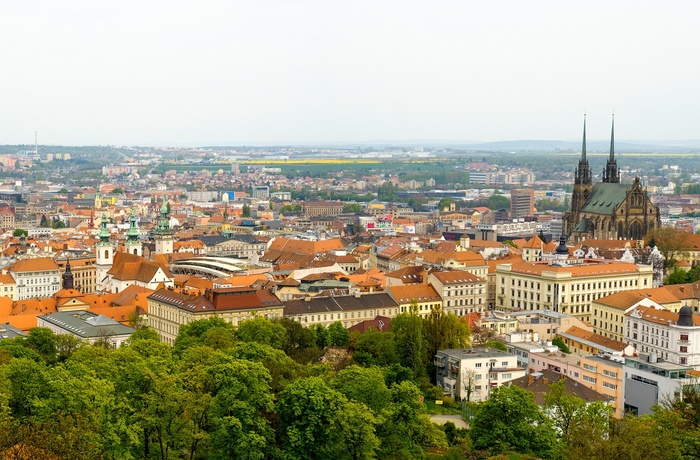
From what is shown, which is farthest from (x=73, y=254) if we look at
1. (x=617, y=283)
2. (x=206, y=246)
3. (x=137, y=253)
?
(x=617, y=283)

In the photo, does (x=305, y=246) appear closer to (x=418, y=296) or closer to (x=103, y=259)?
(x=103, y=259)

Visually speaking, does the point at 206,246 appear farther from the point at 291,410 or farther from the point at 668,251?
the point at 291,410

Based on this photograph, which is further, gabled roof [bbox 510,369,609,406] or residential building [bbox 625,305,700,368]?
residential building [bbox 625,305,700,368]

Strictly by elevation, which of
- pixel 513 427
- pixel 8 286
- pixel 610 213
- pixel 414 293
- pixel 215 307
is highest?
pixel 610 213

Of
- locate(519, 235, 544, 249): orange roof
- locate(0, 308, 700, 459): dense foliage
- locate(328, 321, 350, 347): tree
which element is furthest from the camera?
locate(519, 235, 544, 249): orange roof

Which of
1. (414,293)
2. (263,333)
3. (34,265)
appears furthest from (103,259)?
(263,333)

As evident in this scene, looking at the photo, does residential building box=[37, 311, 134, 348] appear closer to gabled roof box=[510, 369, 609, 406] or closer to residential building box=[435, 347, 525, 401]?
residential building box=[435, 347, 525, 401]

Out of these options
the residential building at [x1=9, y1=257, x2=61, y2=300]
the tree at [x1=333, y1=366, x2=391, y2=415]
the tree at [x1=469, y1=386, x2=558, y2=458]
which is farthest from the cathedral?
the tree at [x1=333, y1=366, x2=391, y2=415]
